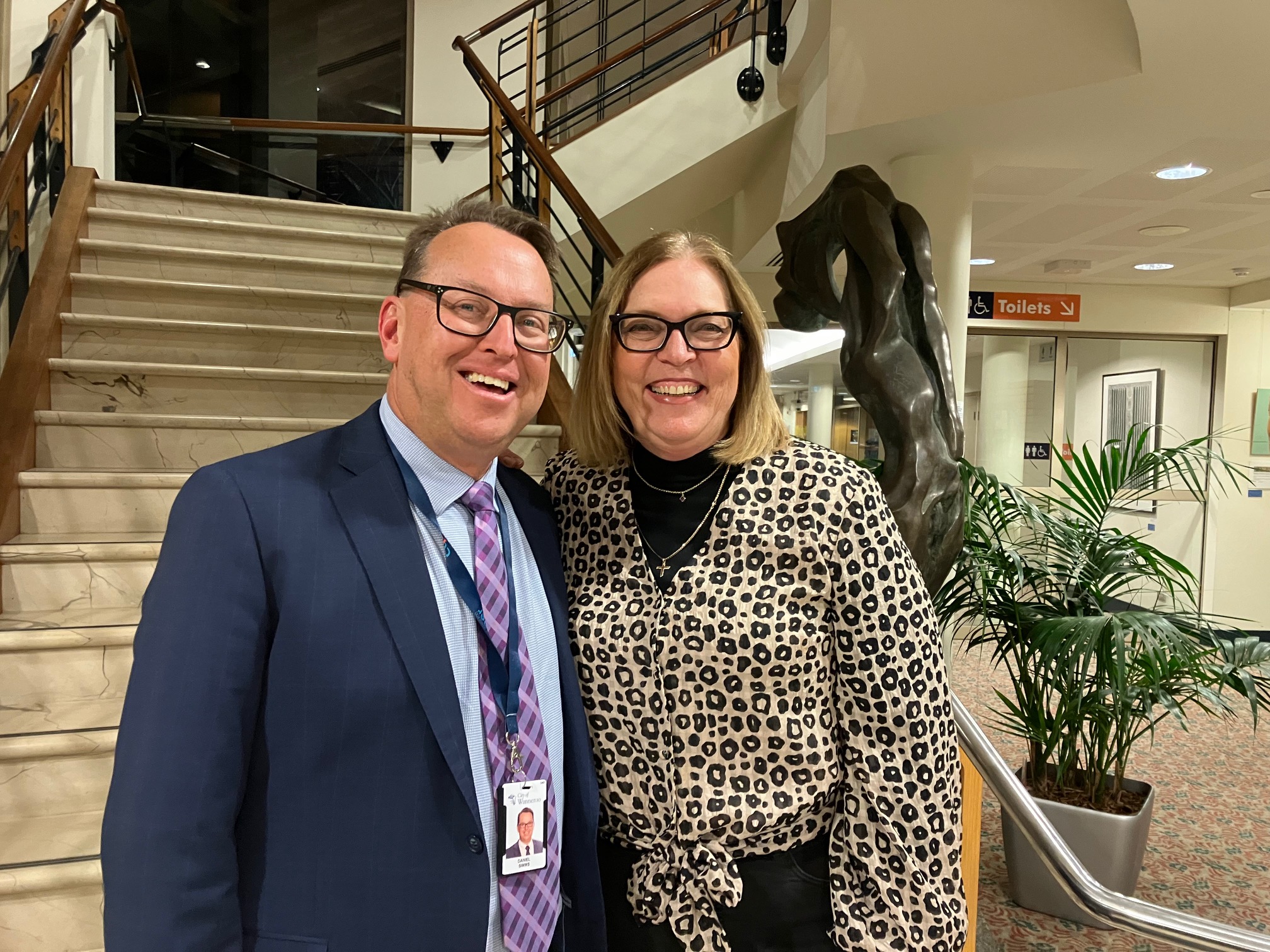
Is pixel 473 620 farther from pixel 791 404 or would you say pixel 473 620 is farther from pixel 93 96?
pixel 791 404

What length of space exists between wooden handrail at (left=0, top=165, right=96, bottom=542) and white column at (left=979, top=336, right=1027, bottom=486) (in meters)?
7.51

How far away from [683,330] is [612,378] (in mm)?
172

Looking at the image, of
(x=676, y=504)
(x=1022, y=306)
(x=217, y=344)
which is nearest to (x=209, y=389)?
(x=217, y=344)

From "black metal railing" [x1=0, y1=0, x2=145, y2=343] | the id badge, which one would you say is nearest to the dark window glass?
"black metal railing" [x1=0, y1=0, x2=145, y2=343]

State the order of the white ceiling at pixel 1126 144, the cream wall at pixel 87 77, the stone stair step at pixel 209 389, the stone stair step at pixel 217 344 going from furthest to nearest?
the cream wall at pixel 87 77
the stone stair step at pixel 217 344
the stone stair step at pixel 209 389
the white ceiling at pixel 1126 144

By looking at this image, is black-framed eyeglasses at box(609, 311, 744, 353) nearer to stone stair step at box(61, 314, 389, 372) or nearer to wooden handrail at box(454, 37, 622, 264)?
wooden handrail at box(454, 37, 622, 264)

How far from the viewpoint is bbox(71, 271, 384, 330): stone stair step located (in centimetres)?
386

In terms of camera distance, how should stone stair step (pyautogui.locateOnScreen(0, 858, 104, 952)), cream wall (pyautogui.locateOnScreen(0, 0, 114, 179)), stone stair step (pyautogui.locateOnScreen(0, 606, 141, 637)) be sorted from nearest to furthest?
stone stair step (pyautogui.locateOnScreen(0, 858, 104, 952)), stone stair step (pyautogui.locateOnScreen(0, 606, 141, 637)), cream wall (pyautogui.locateOnScreen(0, 0, 114, 179))

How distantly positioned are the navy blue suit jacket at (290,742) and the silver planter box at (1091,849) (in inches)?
115

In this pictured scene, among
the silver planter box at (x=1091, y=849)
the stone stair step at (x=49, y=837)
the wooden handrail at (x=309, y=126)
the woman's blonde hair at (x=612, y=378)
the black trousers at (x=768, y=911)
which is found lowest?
the silver planter box at (x=1091, y=849)

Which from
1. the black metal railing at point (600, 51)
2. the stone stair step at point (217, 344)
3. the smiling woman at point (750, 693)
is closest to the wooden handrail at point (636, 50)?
the black metal railing at point (600, 51)

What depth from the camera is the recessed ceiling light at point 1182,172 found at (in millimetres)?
4406

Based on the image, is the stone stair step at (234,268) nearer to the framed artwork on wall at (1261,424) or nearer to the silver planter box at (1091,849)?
the silver planter box at (1091,849)

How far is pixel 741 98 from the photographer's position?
18.9ft
